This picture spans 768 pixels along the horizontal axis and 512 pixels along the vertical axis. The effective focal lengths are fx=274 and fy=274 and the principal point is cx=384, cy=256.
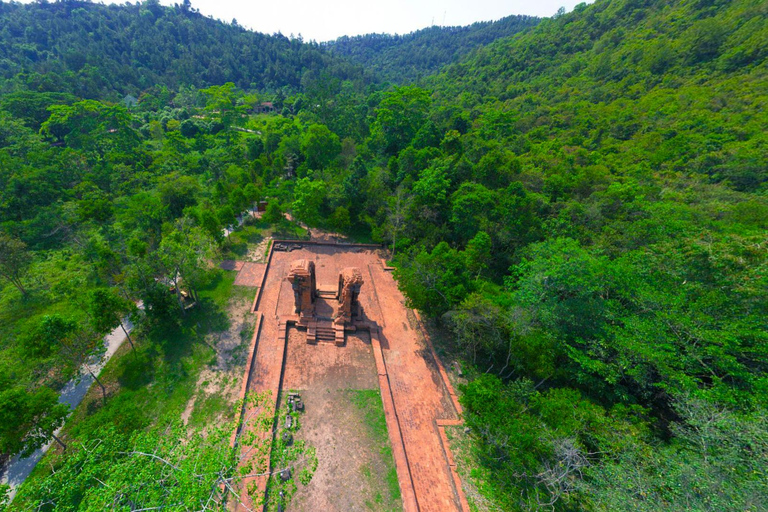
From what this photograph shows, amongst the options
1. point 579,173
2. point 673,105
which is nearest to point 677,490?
point 579,173

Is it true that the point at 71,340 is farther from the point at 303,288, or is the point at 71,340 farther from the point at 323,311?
the point at 323,311

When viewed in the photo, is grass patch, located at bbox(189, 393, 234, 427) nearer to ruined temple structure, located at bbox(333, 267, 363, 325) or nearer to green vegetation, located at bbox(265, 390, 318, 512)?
green vegetation, located at bbox(265, 390, 318, 512)

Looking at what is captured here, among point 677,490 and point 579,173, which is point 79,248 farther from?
point 579,173

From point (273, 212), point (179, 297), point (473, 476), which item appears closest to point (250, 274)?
point (179, 297)

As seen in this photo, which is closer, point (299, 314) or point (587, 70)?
point (299, 314)

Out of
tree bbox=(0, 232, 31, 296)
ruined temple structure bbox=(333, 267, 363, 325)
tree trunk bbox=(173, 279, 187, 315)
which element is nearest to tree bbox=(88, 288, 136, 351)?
tree trunk bbox=(173, 279, 187, 315)

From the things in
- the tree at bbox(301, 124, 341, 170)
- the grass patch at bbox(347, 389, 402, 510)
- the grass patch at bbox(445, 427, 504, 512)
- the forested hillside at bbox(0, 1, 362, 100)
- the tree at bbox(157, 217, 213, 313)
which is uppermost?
the forested hillside at bbox(0, 1, 362, 100)
